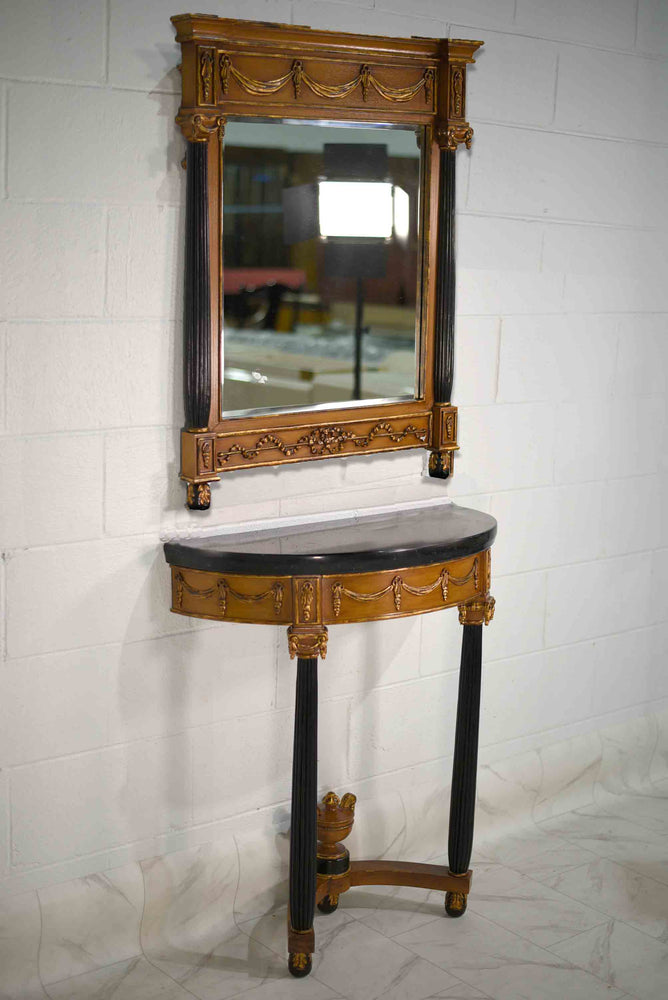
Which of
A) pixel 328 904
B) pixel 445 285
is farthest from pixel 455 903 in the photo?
pixel 445 285

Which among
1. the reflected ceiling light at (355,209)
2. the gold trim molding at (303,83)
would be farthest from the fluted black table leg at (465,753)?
the gold trim molding at (303,83)

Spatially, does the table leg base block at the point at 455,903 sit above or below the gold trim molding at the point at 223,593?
below

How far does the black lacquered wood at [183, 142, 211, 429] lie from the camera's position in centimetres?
267

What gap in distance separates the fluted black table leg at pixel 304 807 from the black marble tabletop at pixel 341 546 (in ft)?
0.53

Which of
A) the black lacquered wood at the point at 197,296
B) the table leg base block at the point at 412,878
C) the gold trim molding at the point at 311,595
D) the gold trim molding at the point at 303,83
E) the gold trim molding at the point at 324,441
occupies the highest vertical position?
the gold trim molding at the point at 303,83

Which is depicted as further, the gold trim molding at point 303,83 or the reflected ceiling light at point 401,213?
the reflected ceiling light at point 401,213

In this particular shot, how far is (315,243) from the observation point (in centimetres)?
292

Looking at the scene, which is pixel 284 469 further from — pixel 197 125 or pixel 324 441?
pixel 197 125

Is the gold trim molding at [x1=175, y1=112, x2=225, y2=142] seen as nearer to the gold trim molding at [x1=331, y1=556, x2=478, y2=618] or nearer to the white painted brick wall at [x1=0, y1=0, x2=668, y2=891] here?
the white painted brick wall at [x1=0, y1=0, x2=668, y2=891]

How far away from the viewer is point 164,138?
2668 millimetres

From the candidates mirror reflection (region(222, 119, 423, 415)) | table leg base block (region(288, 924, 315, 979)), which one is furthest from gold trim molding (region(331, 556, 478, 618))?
table leg base block (region(288, 924, 315, 979))

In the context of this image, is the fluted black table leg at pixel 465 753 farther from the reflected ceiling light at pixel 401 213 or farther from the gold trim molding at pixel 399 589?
the reflected ceiling light at pixel 401 213

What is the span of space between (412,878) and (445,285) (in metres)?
1.52

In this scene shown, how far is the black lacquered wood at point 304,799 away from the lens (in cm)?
274
